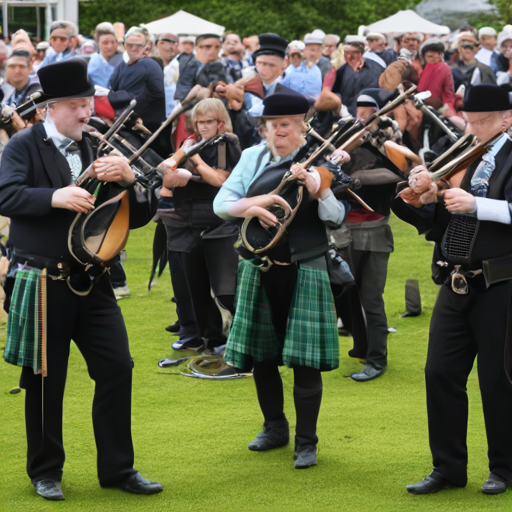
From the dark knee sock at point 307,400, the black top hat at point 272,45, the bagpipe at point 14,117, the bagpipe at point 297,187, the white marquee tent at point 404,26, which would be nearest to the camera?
the bagpipe at point 297,187

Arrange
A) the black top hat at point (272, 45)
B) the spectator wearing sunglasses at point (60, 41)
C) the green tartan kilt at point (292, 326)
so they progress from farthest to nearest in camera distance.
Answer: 1. the spectator wearing sunglasses at point (60, 41)
2. the black top hat at point (272, 45)
3. the green tartan kilt at point (292, 326)

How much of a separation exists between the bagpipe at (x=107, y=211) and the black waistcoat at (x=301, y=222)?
590mm

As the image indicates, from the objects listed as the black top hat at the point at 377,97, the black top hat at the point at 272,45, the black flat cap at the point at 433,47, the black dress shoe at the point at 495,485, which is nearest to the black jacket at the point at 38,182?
the black dress shoe at the point at 495,485

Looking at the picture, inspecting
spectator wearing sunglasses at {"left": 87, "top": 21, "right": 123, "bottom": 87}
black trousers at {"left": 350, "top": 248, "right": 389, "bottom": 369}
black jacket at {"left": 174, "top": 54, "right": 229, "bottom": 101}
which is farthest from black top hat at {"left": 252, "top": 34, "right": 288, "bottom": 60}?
spectator wearing sunglasses at {"left": 87, "top": 21, "right": 123, "bottom": 87}

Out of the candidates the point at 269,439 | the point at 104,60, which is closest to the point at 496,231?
the point at 269,439

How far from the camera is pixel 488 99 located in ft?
14.2

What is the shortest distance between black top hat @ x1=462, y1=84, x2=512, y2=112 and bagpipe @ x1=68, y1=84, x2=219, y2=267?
1.43 metres

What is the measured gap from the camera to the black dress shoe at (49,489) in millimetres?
4504

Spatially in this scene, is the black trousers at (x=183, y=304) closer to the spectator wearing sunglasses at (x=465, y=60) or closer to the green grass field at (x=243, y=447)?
the green grass field at (x=243, y=447)

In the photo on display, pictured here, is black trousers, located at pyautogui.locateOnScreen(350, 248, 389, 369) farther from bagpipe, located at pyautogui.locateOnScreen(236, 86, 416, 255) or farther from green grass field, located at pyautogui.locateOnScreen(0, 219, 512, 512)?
bagpipe, located at pyautogui.locateOnScreen(236, 86, 416, 255)

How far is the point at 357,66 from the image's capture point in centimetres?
1147

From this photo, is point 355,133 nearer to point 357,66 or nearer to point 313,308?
point 313,308

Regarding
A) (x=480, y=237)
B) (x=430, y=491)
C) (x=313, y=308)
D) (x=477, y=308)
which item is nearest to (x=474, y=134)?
(x=480, y=237)

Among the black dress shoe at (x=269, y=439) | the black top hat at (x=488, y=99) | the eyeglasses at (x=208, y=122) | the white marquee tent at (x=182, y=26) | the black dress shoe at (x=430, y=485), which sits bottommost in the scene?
the black dress shoe at (x=269, y=439)
